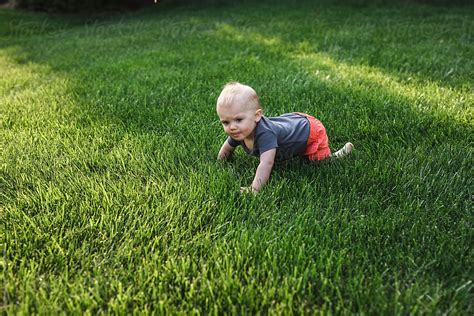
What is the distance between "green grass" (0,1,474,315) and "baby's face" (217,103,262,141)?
26 centimetres

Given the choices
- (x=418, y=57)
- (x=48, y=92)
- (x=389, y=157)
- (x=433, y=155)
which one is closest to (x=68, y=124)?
(x=48, y=92)

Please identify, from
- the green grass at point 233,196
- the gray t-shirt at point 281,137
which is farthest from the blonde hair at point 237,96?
the green grass at point 233,196

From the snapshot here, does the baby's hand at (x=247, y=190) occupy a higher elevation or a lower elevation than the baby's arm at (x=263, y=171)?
lower

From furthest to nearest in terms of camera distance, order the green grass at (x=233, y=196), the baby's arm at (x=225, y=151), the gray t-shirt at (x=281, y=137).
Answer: the baby's arm at (x=225, y=151)
the gray t-shirt at (x=281, y=137)
the green grass at (x=233, y=196)

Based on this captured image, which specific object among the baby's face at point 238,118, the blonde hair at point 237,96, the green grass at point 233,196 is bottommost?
the green grass at point 233,196

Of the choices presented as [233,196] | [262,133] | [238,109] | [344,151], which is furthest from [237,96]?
[344,151]

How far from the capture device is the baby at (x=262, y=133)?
2.13 metres

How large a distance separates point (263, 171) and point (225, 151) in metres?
0.38

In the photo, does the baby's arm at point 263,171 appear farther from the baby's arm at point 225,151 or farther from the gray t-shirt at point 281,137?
the baby's arm at point 225,151

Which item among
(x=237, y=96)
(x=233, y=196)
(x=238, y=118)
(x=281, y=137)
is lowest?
(x=233, y=196)

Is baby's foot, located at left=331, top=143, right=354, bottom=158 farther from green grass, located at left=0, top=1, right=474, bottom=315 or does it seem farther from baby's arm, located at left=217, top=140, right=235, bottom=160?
baby's arm, located at left=217, top=140, right=235, bottom=160

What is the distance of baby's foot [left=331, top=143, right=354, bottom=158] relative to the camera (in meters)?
2.46

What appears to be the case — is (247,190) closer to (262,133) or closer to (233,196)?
(233,196)

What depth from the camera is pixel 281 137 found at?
93.0 inches
